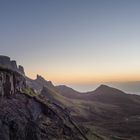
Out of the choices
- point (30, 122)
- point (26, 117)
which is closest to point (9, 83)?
point (26, 117)

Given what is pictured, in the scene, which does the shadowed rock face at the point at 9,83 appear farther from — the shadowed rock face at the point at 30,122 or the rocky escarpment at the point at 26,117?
the shadowed rock face at the point at 30,122

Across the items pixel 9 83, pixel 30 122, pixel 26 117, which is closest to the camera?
pixel 30 122

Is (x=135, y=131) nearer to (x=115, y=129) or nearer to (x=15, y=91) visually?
(x=115, y=129)

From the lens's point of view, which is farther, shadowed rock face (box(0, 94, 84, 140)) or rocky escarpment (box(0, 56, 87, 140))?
rocky escarpment (box(0, 56, 87, 140))

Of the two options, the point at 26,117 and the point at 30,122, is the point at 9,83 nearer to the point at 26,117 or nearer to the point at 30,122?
the point at 26,117

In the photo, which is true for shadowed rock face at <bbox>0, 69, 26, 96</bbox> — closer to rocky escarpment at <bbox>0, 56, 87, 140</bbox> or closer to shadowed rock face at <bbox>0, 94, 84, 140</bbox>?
rocky escarpment at <bbox>0, 56, 87, 140</bbox>

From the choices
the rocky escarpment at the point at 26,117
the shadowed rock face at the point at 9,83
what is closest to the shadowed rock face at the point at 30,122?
the rocky escarpment at the point at 26,117

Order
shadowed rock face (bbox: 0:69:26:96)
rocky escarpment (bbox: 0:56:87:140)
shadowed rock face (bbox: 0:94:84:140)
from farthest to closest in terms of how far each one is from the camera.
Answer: shadowed rock face (bbox: 0:69:26:96), rocky escarpment (bbox: 0:56:87:140), shadowed rock face (bbox: 0:94:84:140)

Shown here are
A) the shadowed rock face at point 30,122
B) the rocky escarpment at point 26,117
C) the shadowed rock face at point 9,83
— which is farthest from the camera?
the shadowed rock face at point 9,83

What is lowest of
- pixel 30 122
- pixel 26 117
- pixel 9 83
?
pixel 30 122

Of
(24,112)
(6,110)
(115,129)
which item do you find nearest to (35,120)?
(24,112)

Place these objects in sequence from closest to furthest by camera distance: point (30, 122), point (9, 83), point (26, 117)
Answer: point (30, 122)
point (26, 117)
point (9, 83)

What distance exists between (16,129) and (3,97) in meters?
14.1

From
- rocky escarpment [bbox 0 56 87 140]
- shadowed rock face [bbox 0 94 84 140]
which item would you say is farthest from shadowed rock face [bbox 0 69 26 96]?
shadowed rock face [bbox 0 94 84 140]
